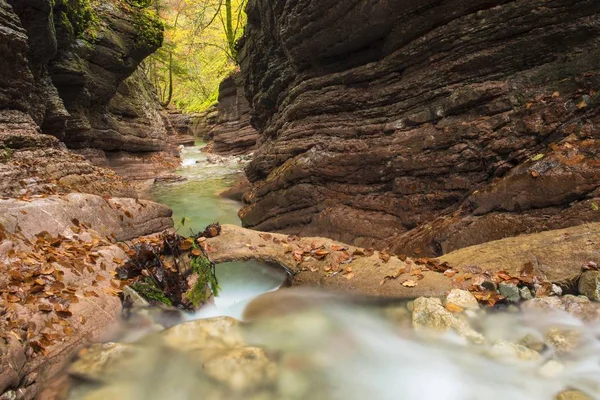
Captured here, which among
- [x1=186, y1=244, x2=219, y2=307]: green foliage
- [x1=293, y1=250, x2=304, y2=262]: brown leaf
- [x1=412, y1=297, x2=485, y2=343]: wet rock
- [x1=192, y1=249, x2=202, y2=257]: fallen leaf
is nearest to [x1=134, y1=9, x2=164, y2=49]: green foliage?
[x1=192, y1=249, x2=202, y2=257]: fallen leaf

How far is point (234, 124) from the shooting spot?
25594 mm

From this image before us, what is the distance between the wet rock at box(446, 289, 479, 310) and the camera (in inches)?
140

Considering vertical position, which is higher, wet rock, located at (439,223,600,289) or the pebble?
wet rock, located at (439,223,600,289)

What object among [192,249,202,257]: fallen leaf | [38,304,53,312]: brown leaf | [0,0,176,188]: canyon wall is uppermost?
[0,0,176,188]: canyon wall

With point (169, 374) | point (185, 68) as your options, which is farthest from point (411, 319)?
point (185, 68)

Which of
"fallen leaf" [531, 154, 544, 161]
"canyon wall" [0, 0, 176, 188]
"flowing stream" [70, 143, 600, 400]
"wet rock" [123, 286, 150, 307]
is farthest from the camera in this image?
"canyon wall" [0, 0, 176, 188]

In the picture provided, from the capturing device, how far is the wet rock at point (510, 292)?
3.50 metres

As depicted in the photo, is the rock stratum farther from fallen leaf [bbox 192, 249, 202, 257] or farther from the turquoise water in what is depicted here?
the turquoise water

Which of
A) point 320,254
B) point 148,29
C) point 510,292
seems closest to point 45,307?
point 320,254

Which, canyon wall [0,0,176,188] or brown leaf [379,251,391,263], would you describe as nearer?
brown leaf [379,251,391,263]

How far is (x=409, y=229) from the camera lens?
247 inches

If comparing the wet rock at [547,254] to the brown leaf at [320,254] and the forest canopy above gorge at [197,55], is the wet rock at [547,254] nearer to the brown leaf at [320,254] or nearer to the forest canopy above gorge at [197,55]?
the brown leaf at [320,254]

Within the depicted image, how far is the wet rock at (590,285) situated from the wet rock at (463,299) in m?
1.00

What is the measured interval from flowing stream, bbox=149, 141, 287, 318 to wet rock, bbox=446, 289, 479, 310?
2.56 m
